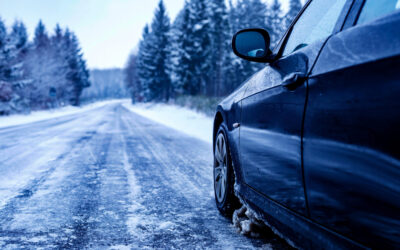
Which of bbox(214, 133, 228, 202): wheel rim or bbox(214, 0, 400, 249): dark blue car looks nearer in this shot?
bbox(214, 0, 400, 249): dark blue car

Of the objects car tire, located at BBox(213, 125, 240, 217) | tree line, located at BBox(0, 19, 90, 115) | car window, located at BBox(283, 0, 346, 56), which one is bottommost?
car tire, located at BBox(213, 125, 240, 217)

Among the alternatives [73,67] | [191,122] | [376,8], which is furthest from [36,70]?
[376,8]

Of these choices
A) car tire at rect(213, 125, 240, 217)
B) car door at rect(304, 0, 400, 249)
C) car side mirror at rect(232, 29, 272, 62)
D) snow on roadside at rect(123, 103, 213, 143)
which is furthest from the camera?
snow on roadside at rect(123, 103, 213, 143)

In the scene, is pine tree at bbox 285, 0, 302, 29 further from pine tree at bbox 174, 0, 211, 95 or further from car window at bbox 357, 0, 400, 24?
car window at bbox 357, 0, 400, 24

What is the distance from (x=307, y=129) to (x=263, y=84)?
34.3 inches

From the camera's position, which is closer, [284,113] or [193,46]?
[284,113]

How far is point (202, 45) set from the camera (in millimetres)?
37969

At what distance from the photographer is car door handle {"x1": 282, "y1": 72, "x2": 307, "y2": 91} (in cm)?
179

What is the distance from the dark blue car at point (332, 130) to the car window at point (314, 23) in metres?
0.01

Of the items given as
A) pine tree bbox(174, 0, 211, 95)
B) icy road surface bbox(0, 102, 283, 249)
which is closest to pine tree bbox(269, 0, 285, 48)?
pine tree bbox(174, 0, 211, 95)

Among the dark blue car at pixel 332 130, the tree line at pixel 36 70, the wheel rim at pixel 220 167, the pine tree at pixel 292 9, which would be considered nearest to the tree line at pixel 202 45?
the pine tree at pixel 292 9

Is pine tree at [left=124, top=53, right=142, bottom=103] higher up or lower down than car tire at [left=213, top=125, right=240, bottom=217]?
higher up

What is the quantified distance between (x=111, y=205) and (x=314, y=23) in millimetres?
2757

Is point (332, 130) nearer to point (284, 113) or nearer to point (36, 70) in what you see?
point (284, 113)
